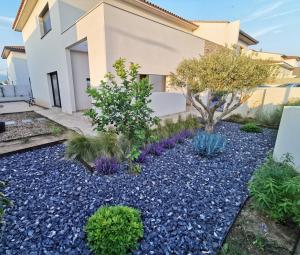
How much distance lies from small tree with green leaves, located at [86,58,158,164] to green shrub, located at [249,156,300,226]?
1720 millimetres

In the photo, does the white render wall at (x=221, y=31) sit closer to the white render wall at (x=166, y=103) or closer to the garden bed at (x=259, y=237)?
the white render wall at (x=166, y=103)

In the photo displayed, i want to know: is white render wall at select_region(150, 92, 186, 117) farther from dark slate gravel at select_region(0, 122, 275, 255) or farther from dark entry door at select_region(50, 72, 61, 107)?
dark entry door at select_region(50, 72, 61, 107)

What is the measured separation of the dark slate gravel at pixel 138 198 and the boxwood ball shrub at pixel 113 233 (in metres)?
0.12

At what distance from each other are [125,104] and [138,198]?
56.6 inches

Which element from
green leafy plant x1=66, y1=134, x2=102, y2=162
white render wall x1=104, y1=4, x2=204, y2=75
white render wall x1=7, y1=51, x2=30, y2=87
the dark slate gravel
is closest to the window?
white render wall x1=104, y1=4, x2=204, y2=75

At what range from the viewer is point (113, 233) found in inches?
61.6

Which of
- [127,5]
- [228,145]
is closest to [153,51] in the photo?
[127,5]

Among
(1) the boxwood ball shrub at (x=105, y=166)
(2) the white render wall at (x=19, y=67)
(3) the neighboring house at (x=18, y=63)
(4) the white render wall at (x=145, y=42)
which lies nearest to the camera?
Answer: (1) the boxwood ball shrub at (x=105, y=166)

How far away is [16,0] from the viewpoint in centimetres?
897

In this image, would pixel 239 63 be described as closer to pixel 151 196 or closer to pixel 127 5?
pixel 151 196

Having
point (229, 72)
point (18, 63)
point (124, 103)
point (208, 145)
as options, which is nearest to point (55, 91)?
point (124, 103)

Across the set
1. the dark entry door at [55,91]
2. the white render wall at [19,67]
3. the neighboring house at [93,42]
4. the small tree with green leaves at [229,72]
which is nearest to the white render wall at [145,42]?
the neighboring house at [93,42]

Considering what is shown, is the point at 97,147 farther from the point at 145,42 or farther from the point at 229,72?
the point at 145,42

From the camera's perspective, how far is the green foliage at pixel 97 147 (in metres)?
3.24
